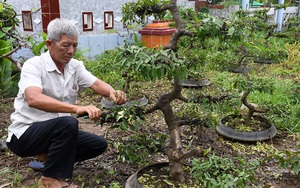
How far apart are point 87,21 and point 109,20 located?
576mm

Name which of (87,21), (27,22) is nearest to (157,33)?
(87,21)

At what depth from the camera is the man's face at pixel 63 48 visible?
2342 millimetres

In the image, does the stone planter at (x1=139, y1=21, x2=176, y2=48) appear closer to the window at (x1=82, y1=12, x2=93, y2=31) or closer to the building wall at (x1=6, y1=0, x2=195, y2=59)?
the building wall at (x1=6, y1=0, x2=195, y2=59)

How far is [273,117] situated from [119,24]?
4414mm

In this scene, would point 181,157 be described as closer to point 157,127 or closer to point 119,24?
point 157,127

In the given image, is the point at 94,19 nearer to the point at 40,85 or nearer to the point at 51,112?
the point at 40,85

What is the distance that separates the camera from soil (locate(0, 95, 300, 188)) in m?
2.73

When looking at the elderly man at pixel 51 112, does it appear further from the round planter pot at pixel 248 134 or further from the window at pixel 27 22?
the window at pixel 27 22

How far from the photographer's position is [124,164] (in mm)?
2979

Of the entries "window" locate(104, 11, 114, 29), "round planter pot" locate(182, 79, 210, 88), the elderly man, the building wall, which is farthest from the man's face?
"window" locate(104, 11, 114, 29)

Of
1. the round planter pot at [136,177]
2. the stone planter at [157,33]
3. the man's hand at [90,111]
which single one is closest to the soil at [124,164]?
the round planter pot at [136,177]

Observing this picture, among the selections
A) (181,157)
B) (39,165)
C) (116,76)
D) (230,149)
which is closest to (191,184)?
(181,157)

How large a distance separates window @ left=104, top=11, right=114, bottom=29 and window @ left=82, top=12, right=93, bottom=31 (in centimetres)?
37

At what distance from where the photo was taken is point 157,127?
393cm
